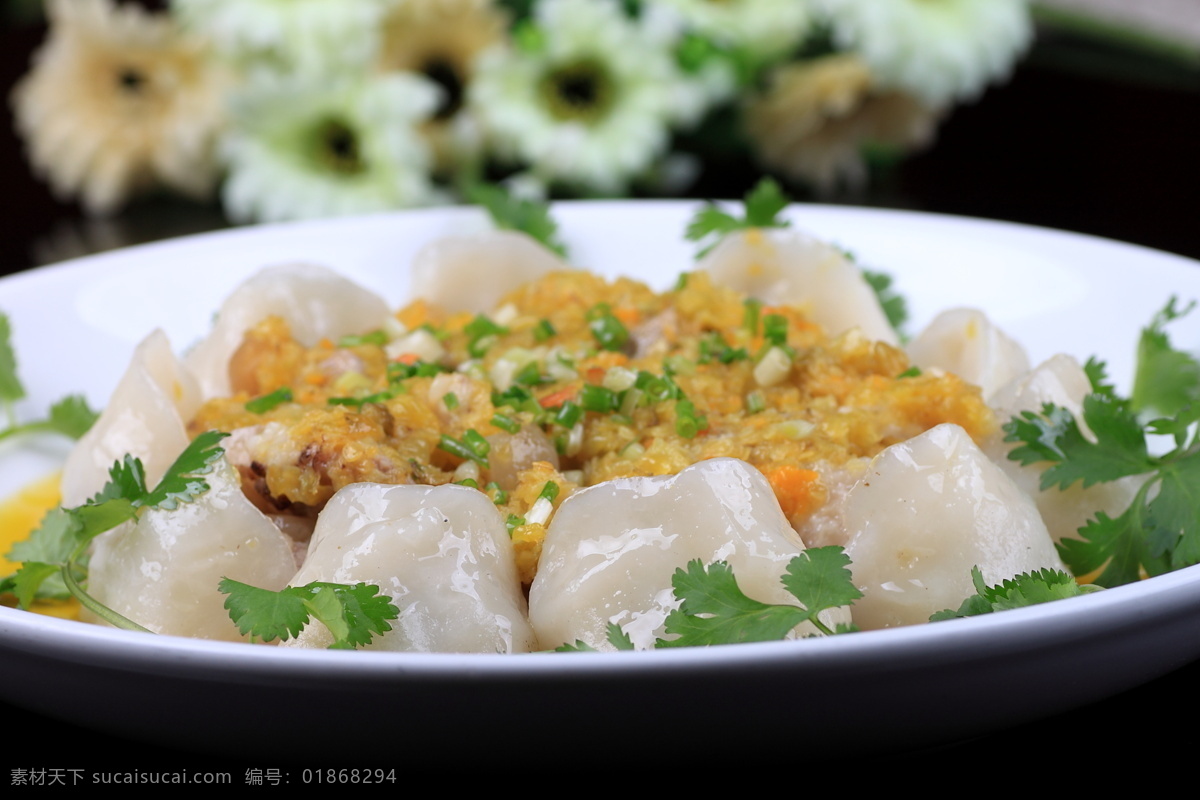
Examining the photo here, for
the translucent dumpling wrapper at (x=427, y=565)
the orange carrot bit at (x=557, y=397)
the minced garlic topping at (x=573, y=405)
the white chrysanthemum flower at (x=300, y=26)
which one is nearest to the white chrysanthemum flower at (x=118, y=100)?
the white chrysanthemum flower at (x=300, y=26)

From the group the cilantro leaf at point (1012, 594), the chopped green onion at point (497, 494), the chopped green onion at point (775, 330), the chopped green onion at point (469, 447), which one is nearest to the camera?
the cilantro leaf at point (1012, 594)

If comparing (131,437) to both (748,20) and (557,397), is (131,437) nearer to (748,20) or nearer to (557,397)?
(557,397)

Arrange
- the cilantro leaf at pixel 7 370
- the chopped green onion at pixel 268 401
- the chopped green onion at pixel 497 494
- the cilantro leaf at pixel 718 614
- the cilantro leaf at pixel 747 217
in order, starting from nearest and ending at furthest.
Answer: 1. the cilantro leaf at pixel 718 614
2. the chopped green onion at pixel 497 494
3. the chopped green onion at pixel 268 401
4. the cilantro leaf at pixel 7 370
5. the cilantro leaf at pixel 747 217

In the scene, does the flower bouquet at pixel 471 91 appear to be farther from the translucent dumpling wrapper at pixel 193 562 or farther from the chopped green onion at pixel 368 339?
the translucent dumpling wrapper at pixel 193 562

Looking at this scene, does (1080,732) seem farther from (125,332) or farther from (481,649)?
(125,332)

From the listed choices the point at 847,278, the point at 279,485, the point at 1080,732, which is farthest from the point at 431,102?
the point at 1080,732

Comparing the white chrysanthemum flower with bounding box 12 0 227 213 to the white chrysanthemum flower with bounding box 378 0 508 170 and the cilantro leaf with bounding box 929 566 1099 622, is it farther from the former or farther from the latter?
the cilantro leaf with bounding box 929 566 1099 622
